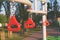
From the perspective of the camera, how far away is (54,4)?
153 ft

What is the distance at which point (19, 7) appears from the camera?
2216 centimetres

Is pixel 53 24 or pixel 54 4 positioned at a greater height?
pixel 54 4

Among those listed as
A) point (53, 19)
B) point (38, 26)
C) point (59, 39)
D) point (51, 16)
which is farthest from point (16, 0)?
point (53, 19)

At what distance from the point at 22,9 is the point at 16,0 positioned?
18.4m

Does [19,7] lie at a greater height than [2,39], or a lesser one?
greater

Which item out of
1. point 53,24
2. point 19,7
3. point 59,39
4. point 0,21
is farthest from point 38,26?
point 59,39

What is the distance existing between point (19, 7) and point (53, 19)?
3160cm

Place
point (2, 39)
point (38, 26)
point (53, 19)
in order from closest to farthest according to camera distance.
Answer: point (2, 39) < point (38, 26) < point (53, 19)

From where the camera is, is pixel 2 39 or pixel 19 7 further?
pixel 19 7

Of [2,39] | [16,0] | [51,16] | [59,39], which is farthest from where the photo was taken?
[51,16]

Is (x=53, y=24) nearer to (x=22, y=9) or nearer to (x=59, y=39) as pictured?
(x=22, y=9)

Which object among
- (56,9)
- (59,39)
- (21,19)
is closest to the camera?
(59,39)

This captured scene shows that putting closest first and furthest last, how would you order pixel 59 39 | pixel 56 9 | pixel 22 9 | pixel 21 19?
1. pixel 59 39
2. pixel 22 9
3. pixel 21 19
4. pixel 56 9

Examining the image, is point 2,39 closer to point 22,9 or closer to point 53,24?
point 22,9
